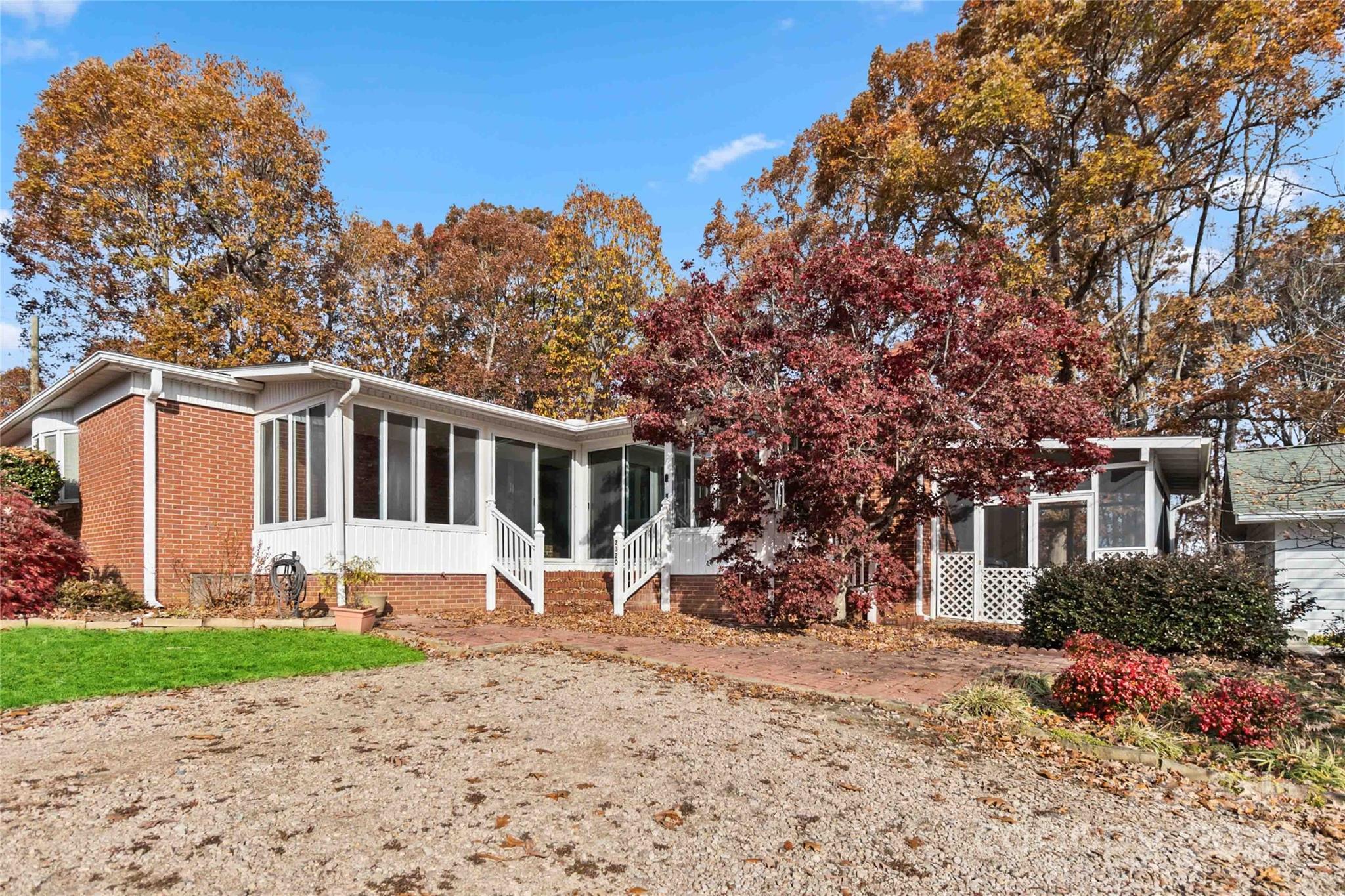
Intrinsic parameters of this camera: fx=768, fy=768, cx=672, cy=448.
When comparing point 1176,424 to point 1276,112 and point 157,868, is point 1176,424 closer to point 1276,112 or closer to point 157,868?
point 1276,112

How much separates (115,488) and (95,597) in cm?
192

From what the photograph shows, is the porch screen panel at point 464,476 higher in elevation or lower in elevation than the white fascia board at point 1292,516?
higher

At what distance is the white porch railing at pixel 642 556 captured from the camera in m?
12.6

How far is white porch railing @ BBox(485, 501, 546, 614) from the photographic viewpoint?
12.4 m

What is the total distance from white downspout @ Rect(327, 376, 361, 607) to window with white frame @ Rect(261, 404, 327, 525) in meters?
0.32

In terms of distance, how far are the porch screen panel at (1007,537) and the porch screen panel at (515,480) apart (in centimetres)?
822

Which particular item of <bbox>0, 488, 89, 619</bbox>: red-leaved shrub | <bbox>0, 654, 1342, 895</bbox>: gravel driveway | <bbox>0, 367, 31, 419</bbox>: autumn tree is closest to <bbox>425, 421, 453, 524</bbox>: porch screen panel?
<bbox>0, 488, 89, 619</bbox>: red-leaved shrub

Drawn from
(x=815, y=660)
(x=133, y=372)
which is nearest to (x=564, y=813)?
(x=815, y=660)

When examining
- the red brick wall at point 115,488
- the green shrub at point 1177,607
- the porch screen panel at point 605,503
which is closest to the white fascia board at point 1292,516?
the green shrub at point 1177,607

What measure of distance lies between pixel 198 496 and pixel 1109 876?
11727 mm

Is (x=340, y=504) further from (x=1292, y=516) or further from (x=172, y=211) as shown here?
(x=1292, y=516)

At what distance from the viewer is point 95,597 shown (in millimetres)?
9789

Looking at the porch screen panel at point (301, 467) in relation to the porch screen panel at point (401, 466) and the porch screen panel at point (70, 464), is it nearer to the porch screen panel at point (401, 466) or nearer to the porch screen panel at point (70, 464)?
the porch screen panel at point (401, 466)

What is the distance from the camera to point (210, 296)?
18719mm
